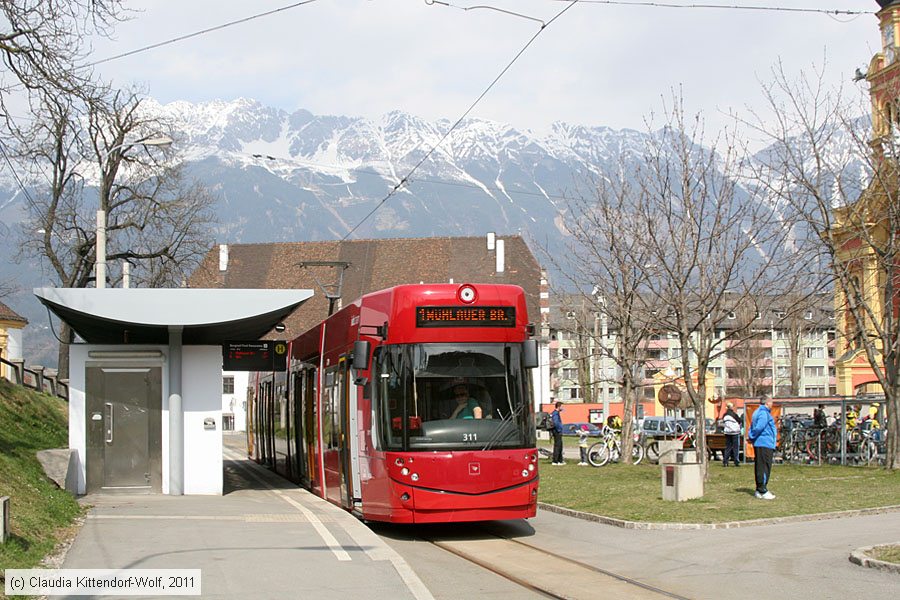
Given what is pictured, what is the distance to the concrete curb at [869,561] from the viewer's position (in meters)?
11.2

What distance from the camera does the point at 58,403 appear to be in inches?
1444

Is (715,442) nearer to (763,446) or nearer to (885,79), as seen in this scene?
(885,79)

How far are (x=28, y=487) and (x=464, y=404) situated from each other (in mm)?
6245

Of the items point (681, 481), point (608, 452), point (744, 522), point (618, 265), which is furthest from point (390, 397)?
point (608, 452)

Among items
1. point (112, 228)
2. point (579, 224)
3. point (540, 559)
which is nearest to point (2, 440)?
point (540, 559)

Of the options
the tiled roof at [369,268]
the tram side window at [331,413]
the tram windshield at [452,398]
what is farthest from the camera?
the tiled roof at [369,268]

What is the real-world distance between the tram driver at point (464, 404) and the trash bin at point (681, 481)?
17.6ft

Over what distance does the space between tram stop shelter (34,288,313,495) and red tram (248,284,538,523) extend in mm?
4758

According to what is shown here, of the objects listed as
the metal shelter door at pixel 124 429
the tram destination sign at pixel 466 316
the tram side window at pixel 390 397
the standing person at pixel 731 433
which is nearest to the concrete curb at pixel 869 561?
the tram destination sign at pixel 466 316

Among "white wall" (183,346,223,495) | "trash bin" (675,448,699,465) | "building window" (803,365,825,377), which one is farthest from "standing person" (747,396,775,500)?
"building window" (803,365,825,377)

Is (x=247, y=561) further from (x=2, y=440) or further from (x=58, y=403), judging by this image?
(x=58, y=403)

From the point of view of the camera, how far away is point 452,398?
14.8m

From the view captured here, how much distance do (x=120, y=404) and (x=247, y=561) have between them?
958cm

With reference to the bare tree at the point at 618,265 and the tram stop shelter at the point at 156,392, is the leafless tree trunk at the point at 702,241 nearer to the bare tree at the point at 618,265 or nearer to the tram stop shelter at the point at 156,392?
the bare tree at the point at 618,265
